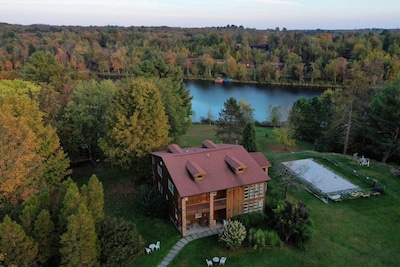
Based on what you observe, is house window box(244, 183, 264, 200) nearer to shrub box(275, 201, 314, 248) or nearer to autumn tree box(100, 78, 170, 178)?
shrub box(275, 201, 314, 248)

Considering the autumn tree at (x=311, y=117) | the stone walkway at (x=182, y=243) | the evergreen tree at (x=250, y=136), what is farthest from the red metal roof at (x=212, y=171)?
the autumn tree at (x=311, y=117)

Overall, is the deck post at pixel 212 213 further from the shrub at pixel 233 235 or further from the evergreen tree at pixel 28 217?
the evergreen tree at pixel 28 217

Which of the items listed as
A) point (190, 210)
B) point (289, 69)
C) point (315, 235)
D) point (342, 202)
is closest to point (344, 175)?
point (342, 202)

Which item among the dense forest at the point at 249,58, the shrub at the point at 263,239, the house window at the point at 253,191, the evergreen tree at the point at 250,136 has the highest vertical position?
the dense forest at the point at 249,58

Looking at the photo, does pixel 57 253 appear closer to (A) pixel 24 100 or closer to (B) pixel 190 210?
(B) pixel 190 210

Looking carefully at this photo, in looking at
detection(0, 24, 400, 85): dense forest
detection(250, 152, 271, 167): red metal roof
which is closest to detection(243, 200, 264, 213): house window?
detection(250, 152, 271, 167): red metal roof
